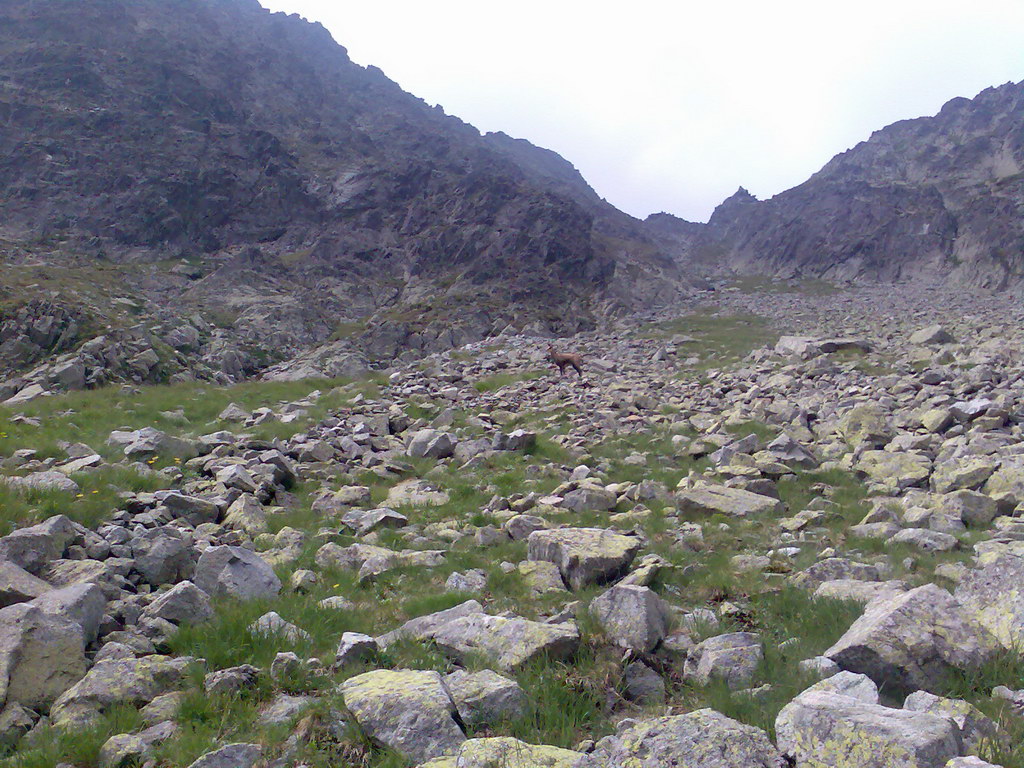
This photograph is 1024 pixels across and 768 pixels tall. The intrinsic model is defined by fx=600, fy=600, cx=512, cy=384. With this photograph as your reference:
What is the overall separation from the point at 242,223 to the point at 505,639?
83.5 m

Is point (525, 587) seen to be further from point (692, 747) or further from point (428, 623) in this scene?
point (692, 747)

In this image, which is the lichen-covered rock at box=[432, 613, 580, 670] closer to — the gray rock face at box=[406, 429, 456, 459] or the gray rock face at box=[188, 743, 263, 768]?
the gray rock face at box=[188, 743, 263, 768]

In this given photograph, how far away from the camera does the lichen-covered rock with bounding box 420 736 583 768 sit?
3648 millimetres

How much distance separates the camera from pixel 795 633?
5691 mm

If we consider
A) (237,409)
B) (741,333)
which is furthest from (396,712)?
(741,333)

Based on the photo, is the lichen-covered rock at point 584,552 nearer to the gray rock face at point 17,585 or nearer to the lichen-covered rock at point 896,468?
the gray rock face at point 17,585

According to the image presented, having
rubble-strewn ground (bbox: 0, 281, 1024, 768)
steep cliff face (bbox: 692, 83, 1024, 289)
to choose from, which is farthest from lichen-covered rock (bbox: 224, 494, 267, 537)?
steep cliff face (bbox: 692, 83, 1024, 289)

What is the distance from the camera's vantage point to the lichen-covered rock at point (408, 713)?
4090 millimetres

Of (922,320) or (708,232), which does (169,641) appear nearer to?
(922,320)

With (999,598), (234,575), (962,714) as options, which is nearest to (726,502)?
(999,598)

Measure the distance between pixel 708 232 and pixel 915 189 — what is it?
5721 centimetres

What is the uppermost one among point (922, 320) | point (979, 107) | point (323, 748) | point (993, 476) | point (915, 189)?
point (979, 107)

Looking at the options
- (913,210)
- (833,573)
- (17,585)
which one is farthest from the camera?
(913,210)

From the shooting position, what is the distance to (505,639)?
5375 millimetres
